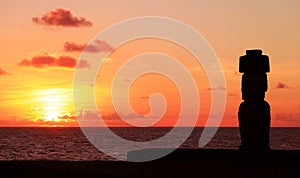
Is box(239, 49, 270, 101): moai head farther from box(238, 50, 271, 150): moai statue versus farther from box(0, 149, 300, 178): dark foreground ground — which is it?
box(0, 149, 300, 178): dark foreground ground

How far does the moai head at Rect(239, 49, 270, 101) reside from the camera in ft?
74.8

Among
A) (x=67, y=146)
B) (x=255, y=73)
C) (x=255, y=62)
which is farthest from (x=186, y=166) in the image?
(x=67, y=146)

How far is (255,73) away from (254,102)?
1.15 m

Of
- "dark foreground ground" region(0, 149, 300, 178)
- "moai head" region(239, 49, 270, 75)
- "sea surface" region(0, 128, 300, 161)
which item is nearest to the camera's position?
"dark foreground ground" region(0, 149, 300, 178)

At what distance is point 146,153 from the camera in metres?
22.1

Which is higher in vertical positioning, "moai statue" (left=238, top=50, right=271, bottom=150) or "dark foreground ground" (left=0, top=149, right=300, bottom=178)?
"moai statue" (left=238, top=50, right=271, bottom=150)

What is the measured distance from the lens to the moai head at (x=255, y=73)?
2281 centimetres

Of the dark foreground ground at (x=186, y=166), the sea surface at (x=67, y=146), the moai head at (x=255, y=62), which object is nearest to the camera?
the dark foreground ground at (x=186, y=166)

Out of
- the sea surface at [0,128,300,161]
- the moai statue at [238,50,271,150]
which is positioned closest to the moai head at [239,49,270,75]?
the moai statue at [238,50,271,150]

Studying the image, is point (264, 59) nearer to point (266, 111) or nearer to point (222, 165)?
point (266, 111)

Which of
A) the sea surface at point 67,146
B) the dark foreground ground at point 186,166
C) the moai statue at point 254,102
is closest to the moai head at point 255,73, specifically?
the moai statue at point 254,102

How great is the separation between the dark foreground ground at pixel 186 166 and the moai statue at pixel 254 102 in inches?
54.6

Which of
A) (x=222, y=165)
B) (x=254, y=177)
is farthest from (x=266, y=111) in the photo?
(x=254, y=177)

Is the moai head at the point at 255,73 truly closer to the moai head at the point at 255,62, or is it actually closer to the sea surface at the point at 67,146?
the moai head at the point at 255,62
